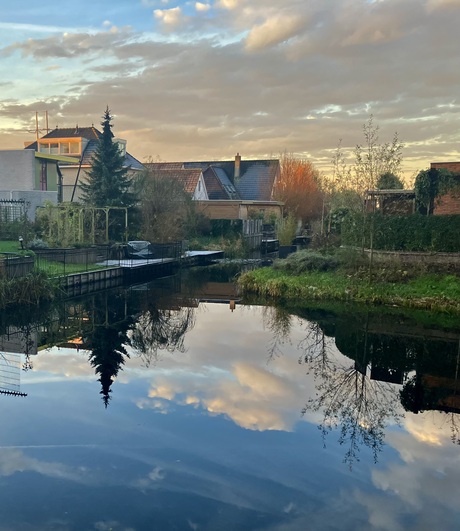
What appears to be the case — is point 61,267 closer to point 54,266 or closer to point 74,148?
point 54,266

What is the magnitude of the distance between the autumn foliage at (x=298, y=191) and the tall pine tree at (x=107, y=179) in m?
18.7

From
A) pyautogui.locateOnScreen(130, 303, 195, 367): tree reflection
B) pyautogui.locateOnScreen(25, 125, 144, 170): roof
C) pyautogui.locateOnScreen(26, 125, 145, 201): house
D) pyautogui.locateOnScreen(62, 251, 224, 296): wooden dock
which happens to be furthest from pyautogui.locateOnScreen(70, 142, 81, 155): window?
pyautogui.locateOnScreen(130, 303, 195, 367): tree reflection

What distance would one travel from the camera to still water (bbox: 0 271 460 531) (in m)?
5.46

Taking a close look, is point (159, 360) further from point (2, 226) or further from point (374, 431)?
point (2, 226)

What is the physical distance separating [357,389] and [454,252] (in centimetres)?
1023

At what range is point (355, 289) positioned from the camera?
17.0m

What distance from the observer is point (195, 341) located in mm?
12391

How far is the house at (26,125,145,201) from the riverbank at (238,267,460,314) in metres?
16.5

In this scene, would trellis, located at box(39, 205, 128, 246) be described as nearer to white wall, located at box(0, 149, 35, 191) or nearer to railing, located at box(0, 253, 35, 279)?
railing, located at box(0, 253, 35, 279)

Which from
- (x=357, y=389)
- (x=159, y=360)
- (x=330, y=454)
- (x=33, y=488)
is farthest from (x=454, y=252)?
(x=33, y=488)

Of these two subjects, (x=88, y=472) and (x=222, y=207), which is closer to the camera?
(x=88, y=472)

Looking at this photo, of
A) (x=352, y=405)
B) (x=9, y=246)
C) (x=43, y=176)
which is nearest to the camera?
(x=352, y=405)

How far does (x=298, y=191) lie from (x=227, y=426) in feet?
124

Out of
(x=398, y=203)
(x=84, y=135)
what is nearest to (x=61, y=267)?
(x=398, y=203)
